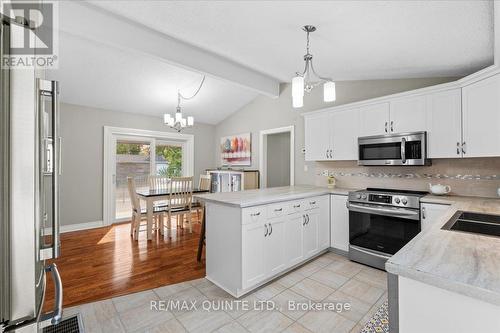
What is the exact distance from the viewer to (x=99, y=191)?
4.72 meters

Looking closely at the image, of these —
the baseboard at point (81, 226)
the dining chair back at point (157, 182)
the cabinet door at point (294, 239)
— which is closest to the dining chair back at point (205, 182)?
the dining chair back at point (157, 182)

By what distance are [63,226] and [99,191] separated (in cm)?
84

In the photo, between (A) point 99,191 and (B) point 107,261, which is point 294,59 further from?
(A) point 99,191

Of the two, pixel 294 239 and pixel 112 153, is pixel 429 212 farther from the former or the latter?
pixel 112 153

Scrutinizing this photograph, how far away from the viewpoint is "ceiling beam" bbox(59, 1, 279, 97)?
2.29 m

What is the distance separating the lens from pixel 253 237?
226cm

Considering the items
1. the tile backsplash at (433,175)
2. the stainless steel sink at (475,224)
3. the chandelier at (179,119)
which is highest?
the chandelier at (179,119)

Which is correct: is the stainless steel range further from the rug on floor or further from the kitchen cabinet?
the rug on floor

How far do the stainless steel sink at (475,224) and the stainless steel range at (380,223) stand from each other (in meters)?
0.76

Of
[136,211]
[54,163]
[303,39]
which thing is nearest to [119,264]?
[136,211]

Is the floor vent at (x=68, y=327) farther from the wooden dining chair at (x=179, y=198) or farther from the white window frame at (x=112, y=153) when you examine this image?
the white window frame at (x=112, y=153)

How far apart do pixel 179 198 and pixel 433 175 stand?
155 inches

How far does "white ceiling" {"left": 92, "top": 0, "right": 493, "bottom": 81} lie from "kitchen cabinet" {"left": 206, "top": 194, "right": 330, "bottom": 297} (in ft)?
6.05

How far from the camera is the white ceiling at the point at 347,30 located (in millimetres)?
1878
